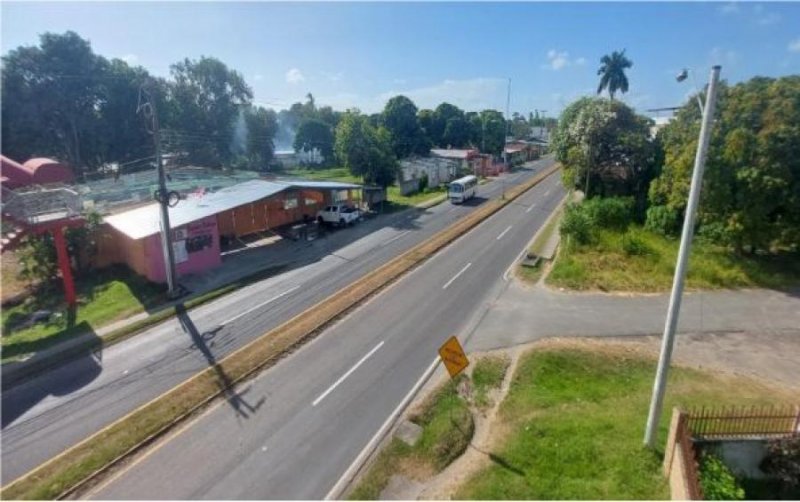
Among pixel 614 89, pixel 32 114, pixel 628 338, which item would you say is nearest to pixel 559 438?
pixel 628 338

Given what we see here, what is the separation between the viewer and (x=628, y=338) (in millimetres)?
18469

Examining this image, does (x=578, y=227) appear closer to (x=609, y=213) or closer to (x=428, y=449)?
(x=609, y=213)

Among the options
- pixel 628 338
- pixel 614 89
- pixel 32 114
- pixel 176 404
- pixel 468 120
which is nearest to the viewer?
pixel 176 404

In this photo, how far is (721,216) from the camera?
82.6 ft

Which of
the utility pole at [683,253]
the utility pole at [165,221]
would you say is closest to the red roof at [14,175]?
the utility pole at [165,221]

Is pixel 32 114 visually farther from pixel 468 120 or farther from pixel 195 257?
pixel 468 120

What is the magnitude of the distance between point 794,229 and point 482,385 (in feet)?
69.1

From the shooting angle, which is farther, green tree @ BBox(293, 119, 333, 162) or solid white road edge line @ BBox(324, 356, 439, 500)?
green tree @ BBox(293, 119, 333, 162)

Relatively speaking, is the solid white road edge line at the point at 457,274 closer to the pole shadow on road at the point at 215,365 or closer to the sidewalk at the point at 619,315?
the sidewalk at the point at 619,315

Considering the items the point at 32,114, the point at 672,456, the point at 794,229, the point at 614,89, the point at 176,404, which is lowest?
the point at 176,404

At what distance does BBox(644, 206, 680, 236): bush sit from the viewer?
3092cm

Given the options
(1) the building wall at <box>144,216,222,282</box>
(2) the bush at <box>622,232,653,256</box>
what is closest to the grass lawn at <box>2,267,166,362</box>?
(1) the building wall at <box>144,216,222,282</box>

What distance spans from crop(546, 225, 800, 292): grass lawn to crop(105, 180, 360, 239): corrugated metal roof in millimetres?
21248

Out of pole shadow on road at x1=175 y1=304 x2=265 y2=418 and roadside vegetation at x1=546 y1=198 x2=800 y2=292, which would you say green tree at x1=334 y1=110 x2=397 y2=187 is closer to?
roadside vegetation at x1=546 y1=198 x2=800 y2=292
